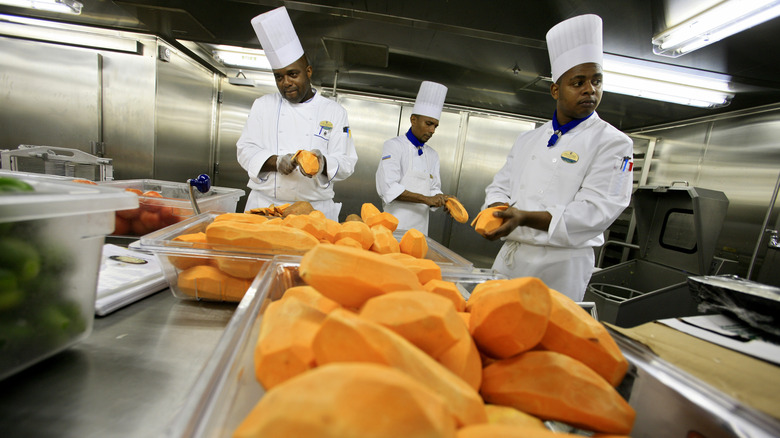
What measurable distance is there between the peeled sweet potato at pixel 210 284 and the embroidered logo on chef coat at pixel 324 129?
1427 millimetres

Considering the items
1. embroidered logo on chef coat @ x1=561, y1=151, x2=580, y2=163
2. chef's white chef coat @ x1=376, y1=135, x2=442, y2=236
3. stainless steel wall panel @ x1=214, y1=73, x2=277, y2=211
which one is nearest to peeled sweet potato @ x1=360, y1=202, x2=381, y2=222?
embroidered logo on chef coat @ x1=561, y1=151, x2=580, y2=163

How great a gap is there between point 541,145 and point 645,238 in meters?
1.94

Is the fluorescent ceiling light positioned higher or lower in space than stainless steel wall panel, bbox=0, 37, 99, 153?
higher

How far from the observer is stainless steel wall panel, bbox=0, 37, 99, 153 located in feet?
8.71

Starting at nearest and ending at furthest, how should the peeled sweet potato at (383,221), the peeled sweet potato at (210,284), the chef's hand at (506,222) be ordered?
the peeled sweet potato at (210,284), the peeled sweet potato at (383,221), the chef's hand at (506,222)

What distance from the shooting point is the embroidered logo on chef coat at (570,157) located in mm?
1434

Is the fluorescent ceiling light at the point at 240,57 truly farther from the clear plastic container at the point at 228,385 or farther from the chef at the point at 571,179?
the clear plastic container at the point at 228,385

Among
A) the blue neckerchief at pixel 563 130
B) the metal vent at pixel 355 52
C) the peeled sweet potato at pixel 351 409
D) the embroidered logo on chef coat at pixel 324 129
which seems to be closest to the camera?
the peeled sweet potato at pixel 351 409

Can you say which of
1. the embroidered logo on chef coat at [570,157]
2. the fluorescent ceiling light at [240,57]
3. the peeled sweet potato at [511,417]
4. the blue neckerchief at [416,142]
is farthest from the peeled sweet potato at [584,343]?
the fluorescent ceiling light at [240,57]

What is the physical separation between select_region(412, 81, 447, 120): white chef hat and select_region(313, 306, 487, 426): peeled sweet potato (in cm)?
250

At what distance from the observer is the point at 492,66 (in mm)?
2637

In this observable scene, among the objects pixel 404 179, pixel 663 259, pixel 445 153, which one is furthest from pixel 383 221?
pixel 445 153

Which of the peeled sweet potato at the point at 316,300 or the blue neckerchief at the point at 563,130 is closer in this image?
the peeled sweet potato at the point at 316,300

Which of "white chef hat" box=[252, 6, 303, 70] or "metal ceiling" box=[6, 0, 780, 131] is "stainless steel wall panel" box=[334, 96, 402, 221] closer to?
"metal ceiling" box=[6, 0, 780, 131]
